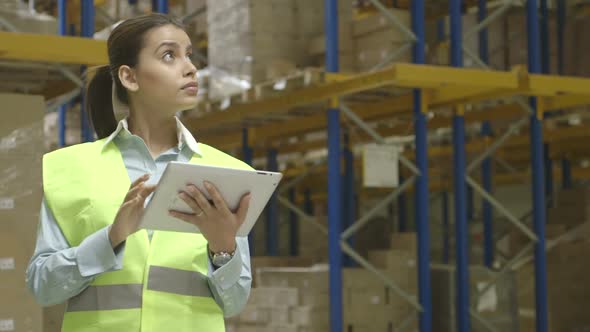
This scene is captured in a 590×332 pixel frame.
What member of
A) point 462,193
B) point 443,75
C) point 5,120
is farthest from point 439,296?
point 5,120

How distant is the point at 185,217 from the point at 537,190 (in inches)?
309

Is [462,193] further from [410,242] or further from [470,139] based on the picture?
[470,139]

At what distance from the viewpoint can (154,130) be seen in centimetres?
265

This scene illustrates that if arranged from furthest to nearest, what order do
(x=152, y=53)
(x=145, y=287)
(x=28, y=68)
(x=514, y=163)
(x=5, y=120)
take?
(x=514, y=163) → (x=28, y=68) → (x=5, y=120) → (x=152, y=53) → (x=145, y=287)

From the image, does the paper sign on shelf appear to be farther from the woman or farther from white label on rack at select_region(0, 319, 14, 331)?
the woman

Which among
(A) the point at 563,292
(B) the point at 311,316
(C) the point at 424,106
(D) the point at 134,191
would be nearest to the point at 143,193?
(D) the point at 134,191

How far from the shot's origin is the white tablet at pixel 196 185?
7.32ft

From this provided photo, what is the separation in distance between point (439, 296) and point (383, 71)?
319cm

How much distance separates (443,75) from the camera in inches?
330

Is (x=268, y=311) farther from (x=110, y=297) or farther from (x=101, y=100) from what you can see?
(x=110, y=297)

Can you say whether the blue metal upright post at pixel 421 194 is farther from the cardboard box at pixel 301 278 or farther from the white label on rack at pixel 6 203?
the white label on rack at pixel 6 203

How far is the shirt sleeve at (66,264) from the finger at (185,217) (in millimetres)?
169

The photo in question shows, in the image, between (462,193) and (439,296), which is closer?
(462,193)

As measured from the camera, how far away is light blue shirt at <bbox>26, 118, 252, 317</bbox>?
2.32 meters
